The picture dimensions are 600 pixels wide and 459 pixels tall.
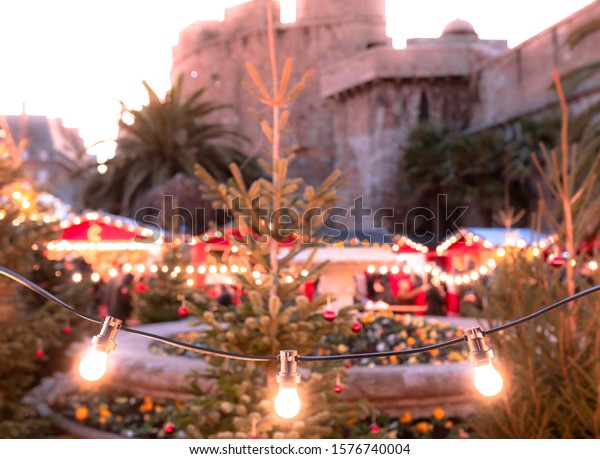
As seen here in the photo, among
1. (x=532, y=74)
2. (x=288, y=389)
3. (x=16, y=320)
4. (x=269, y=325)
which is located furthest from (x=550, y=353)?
(x=532, y=74)

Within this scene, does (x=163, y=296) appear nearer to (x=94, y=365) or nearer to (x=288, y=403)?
(x=94, y=365)

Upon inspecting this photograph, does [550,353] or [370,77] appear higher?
[370,77]

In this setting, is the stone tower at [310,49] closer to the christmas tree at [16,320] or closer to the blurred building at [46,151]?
the blurred building at [46,151]

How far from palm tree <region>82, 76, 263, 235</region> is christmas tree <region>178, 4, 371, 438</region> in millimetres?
23717

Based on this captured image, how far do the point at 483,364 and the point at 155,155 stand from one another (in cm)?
2860

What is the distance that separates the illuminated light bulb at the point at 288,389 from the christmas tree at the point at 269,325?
1.82m

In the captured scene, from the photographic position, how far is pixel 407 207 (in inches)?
1307

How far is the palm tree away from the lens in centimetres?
2892

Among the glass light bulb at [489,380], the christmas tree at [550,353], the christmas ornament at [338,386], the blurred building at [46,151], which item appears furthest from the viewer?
the blurred building at [46,151]

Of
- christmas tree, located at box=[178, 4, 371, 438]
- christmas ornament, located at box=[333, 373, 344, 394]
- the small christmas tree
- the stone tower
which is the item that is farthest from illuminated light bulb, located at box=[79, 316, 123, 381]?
the stone tower

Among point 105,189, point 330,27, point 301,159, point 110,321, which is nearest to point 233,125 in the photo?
point 301,159

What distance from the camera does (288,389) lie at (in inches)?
92.4

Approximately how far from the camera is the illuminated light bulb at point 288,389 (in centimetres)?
233

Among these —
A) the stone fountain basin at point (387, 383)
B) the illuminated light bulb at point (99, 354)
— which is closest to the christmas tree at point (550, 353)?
Answer: the stone fountain basin at point (387, 383)
